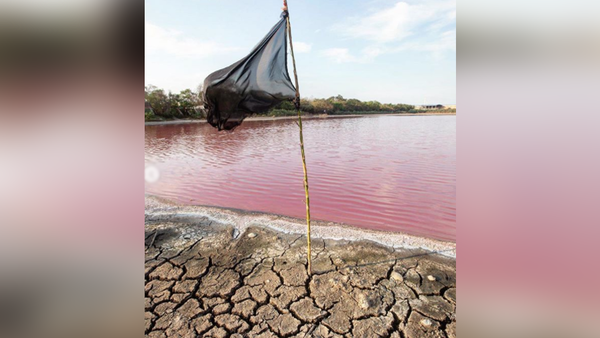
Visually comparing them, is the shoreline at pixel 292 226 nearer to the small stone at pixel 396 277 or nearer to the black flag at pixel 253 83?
the small stone at pixel 396 277

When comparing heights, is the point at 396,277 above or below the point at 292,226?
below

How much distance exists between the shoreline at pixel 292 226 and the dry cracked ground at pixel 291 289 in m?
0.17

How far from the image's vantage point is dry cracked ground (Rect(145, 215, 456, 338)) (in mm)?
1935

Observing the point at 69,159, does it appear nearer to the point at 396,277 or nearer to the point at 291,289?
the point at 291,289

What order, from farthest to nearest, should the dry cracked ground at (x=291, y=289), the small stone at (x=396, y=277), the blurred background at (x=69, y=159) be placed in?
the small stone at (x=396, y=277), the dry cracked ground at (x=291, y=289), the blurred background at (x=69, y=159)

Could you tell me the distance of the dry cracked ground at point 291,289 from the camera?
6.35 feet

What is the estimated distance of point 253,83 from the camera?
2109mm

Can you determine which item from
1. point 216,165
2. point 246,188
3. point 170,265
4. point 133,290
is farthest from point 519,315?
point 216,165

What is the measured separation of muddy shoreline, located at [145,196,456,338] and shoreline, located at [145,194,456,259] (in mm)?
41

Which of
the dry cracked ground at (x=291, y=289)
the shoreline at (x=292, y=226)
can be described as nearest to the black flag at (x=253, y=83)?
the dry cracked ground at (x=291, y=289)

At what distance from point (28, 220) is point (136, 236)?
207mm

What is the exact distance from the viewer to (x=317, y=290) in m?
2.32

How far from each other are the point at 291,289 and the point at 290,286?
4cm

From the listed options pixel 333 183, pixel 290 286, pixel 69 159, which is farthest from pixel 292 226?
pixel 69 159
